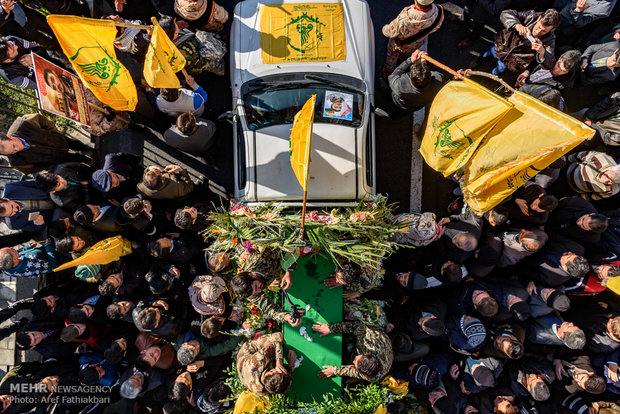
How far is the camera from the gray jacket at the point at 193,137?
4.83 meters

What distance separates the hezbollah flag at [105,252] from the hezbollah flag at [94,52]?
1.79 metres

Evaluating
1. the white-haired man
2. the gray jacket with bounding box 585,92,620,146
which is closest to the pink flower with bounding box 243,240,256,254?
the white-haired man

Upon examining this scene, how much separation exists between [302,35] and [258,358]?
417 cm

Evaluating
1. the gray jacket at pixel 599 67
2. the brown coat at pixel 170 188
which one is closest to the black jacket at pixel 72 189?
the brown coat at pixel 170 188

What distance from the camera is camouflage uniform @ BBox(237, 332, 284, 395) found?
384cm

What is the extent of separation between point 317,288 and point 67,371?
3607 mm

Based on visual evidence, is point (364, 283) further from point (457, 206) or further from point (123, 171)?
point (123, 171)

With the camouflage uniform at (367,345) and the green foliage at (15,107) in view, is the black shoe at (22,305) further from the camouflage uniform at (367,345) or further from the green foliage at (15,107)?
the camouflage uniform at (367,345)

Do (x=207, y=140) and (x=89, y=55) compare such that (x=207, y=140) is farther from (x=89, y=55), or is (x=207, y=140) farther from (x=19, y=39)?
(x=19, y=39)

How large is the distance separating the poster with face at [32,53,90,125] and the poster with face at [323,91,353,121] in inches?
130

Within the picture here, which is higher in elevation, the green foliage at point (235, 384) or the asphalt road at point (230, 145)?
the asphalt road at point (230, 145)

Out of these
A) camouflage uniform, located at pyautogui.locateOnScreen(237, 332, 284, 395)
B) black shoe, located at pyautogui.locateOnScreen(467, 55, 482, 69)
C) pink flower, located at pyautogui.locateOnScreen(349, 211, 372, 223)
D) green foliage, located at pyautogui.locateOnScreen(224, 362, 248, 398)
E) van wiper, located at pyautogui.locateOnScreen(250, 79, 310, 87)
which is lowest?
green foliage, located at pyautogui.locateOnScreen(224, 362, 248, 398)

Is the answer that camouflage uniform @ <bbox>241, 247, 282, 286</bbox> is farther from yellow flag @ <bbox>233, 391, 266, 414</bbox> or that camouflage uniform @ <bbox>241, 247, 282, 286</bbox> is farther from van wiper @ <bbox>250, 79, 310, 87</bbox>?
van wiper @ <bbox>250, 79, 310, 87</bbox>

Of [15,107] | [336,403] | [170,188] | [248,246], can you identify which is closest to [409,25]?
[248,246]
